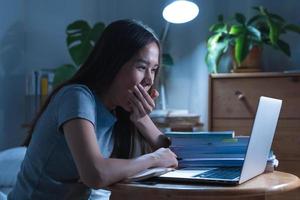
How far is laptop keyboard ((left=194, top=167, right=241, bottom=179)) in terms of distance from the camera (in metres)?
1.08

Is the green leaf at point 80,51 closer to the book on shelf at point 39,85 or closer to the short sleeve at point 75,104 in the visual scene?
the book on shelf at point 39,85

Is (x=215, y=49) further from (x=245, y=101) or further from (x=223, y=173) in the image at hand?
(x=223, y=173)

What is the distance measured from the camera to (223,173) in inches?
44.8

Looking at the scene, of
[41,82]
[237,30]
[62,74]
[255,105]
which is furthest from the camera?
[41,82]

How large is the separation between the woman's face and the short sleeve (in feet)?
0.34

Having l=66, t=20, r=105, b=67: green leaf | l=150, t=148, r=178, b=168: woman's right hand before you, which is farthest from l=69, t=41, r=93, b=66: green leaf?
l=150, t=148, r=178, b=168: woman's right hand

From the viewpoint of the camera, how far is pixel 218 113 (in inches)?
110

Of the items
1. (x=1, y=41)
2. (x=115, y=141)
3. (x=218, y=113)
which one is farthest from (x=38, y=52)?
(x=115, y=141)

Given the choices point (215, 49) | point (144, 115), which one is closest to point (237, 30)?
point (215, 49)

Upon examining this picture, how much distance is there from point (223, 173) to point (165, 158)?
0.17 metres

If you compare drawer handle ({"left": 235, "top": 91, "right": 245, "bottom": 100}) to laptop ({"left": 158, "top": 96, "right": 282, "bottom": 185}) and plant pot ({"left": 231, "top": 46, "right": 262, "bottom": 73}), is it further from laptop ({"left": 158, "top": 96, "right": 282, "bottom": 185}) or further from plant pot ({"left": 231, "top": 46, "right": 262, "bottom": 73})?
laptop ({"left": 158, "top": 96, "right": 282, "bottom": 185})

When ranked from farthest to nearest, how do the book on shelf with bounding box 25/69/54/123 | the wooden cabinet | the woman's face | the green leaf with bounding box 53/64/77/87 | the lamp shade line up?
1. the book on shelf with bounding box 25/69/54/123
2. the green leaf with bounding box 53/64/77/87
3. the lamp shade
4. the wooden cabinet
5. the woman's face

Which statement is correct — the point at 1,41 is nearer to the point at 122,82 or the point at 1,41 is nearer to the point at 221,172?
the point at 122,82

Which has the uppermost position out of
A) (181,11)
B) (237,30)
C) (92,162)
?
(181,11)
